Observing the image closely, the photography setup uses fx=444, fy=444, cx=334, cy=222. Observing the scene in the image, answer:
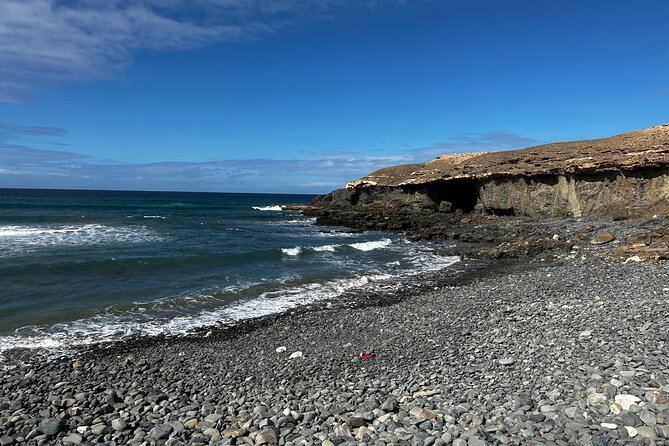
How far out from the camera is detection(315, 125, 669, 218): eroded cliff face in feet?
88.7

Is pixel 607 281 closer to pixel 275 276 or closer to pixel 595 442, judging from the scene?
pixel 595 442

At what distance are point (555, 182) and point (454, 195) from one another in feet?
45.7

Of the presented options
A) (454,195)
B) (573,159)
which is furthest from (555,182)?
(454,195)

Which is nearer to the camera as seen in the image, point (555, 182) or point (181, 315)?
point (181, 315)

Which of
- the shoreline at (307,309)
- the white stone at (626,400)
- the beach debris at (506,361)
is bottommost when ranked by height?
the shoreline at (307,309)

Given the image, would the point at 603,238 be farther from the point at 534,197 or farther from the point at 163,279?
the point at 163,279

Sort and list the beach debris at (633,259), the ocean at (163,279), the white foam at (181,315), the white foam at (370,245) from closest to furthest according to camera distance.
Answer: the white foam at (181,315) < the ocean at (163,279) < the beach debris at (633,259) < the white foam at (370,245)

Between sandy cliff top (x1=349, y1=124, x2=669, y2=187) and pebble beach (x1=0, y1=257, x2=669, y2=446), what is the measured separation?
20.1 metres

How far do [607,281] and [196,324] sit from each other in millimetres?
11375

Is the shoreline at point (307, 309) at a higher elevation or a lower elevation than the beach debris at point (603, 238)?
lower

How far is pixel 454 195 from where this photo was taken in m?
46.4

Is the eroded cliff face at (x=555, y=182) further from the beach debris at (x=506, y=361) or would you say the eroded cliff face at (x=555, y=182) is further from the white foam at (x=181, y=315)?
the beach debris at (x=506, y=361)

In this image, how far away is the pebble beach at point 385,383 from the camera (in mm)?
5008

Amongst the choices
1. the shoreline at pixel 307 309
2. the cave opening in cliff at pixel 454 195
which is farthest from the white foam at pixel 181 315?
the cave opening in cliff at pixel 454 195
